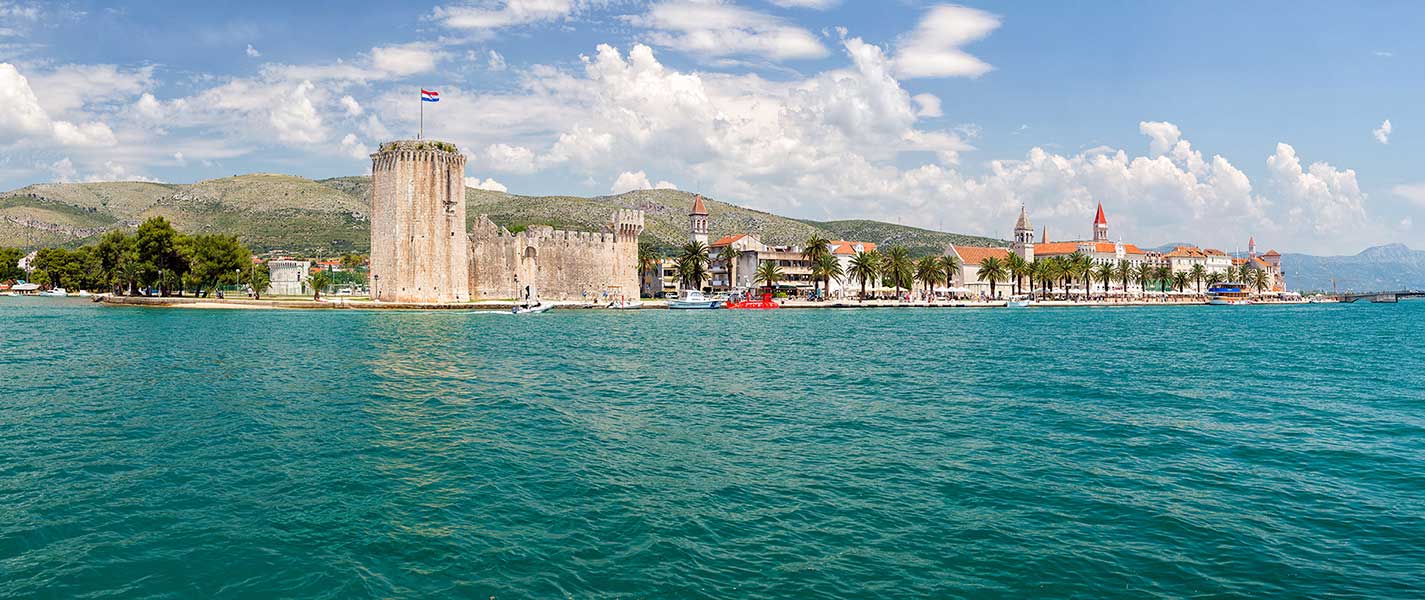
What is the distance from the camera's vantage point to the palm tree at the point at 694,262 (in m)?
92.0

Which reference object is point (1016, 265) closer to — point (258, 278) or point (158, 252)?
point (258, 278)

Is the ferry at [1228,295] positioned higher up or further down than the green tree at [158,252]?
further down

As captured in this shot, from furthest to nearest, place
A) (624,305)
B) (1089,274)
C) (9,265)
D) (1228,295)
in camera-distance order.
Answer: (1228,295)
(1089,274)
(9,265)
(624,305)

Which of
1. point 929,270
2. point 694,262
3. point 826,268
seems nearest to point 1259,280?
point 929,270

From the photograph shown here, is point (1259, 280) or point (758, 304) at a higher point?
point (1259, 280)

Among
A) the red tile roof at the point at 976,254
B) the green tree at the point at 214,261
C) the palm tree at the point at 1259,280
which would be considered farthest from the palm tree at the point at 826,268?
the palm tree at the point at 1259,280

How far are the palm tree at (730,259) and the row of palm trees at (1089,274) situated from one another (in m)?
31.3

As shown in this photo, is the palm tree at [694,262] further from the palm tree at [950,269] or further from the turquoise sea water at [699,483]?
the turquoise sea water at [699,483]

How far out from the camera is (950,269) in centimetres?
10962

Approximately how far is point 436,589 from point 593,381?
1510 cm

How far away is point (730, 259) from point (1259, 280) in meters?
93.9

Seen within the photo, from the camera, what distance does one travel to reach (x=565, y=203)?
630ft

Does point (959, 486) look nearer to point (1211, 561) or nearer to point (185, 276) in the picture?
point (1211, 561)

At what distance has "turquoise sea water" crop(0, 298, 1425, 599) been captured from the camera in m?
7.93
